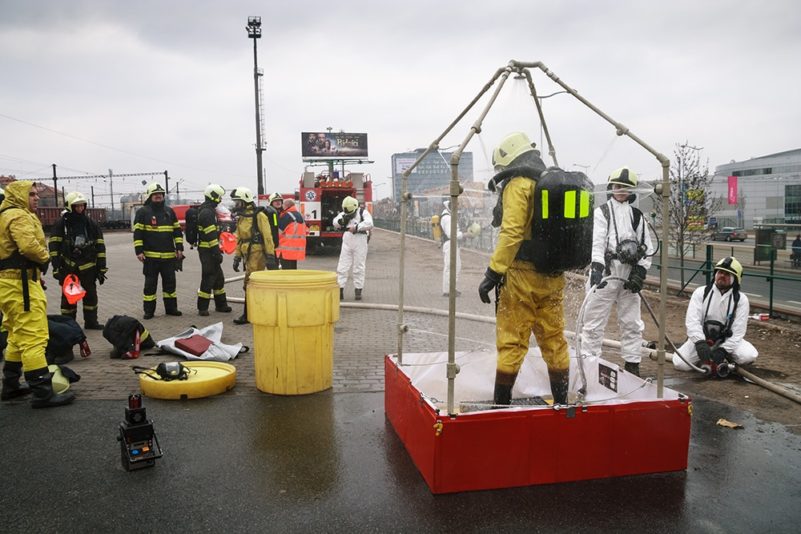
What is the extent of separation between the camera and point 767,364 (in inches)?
251

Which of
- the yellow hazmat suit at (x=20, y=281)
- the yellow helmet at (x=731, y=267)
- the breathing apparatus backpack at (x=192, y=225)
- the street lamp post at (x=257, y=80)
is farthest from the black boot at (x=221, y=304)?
the street lamp post at (x=257, y=80)

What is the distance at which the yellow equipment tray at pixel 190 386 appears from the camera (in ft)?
16.4

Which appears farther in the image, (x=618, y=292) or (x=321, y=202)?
(x=321, y=202)

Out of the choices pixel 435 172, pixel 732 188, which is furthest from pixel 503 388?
pixel 732 188

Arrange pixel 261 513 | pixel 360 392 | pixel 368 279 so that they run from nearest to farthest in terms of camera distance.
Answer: pixel 261 513
pixel 360 392
pixel 368 279

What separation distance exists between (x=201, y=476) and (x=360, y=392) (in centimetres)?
189

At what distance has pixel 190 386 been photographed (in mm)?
Result: 5027

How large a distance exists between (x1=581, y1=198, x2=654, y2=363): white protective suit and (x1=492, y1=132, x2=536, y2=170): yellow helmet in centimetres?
201

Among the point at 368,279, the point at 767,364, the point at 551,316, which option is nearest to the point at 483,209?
the point at 551,316

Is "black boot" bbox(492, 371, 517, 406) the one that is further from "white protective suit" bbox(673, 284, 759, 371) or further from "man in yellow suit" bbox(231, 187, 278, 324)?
"man in yellow suit" bbox(231, 187, 278, 324)

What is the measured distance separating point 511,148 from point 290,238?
6.86m

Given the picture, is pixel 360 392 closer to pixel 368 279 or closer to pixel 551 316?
pixel 551 316

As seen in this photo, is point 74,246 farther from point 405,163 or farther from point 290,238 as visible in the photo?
point 405,163

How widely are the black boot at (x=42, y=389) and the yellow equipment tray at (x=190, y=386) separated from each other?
2.22ft
